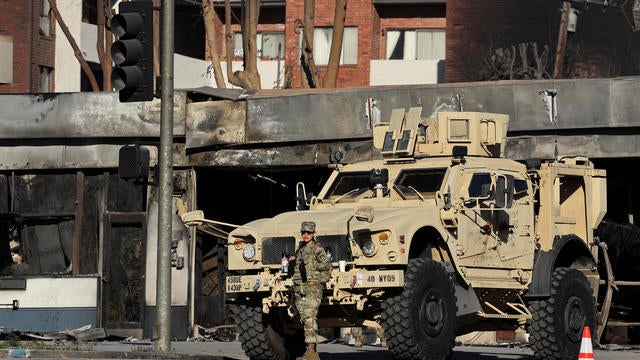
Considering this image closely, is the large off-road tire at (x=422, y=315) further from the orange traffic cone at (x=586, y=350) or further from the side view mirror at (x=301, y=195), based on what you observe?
the side view mirror at (x=301, y=195)

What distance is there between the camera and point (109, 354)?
20.4m

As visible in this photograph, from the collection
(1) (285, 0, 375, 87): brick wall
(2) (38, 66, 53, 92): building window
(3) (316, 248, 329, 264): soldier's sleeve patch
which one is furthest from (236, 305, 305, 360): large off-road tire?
(2) (38, 66, 53, 92): building window

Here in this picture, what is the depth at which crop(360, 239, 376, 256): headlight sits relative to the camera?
59.4ft

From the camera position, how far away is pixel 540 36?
47.1 metres

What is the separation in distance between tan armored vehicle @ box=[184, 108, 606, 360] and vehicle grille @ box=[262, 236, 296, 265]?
1 centimetres

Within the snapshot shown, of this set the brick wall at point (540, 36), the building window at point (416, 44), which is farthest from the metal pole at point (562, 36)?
the building window at point (416, 44)

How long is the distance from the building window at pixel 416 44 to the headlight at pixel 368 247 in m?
A: 38.9

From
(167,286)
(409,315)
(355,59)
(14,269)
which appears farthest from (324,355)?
(355,59)

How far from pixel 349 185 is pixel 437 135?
1.46 m

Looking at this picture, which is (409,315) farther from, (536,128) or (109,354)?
(536,128)

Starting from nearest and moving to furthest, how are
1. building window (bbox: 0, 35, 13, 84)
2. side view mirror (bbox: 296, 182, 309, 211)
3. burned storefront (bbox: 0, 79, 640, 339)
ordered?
side view mirror (bbox: 296, 182, 309, 211), burned storefront (bbox: 0, 79, 640, 339), building window (bbox: 0, 35, 13, 84)

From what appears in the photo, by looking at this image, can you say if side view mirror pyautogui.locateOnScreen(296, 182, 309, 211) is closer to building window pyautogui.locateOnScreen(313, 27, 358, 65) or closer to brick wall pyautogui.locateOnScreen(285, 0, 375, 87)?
brick wall pyautogui.locateOnScreen(285, 0, 375, 87)

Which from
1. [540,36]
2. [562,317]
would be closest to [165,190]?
[562,317]

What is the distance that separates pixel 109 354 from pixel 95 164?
984 cm
